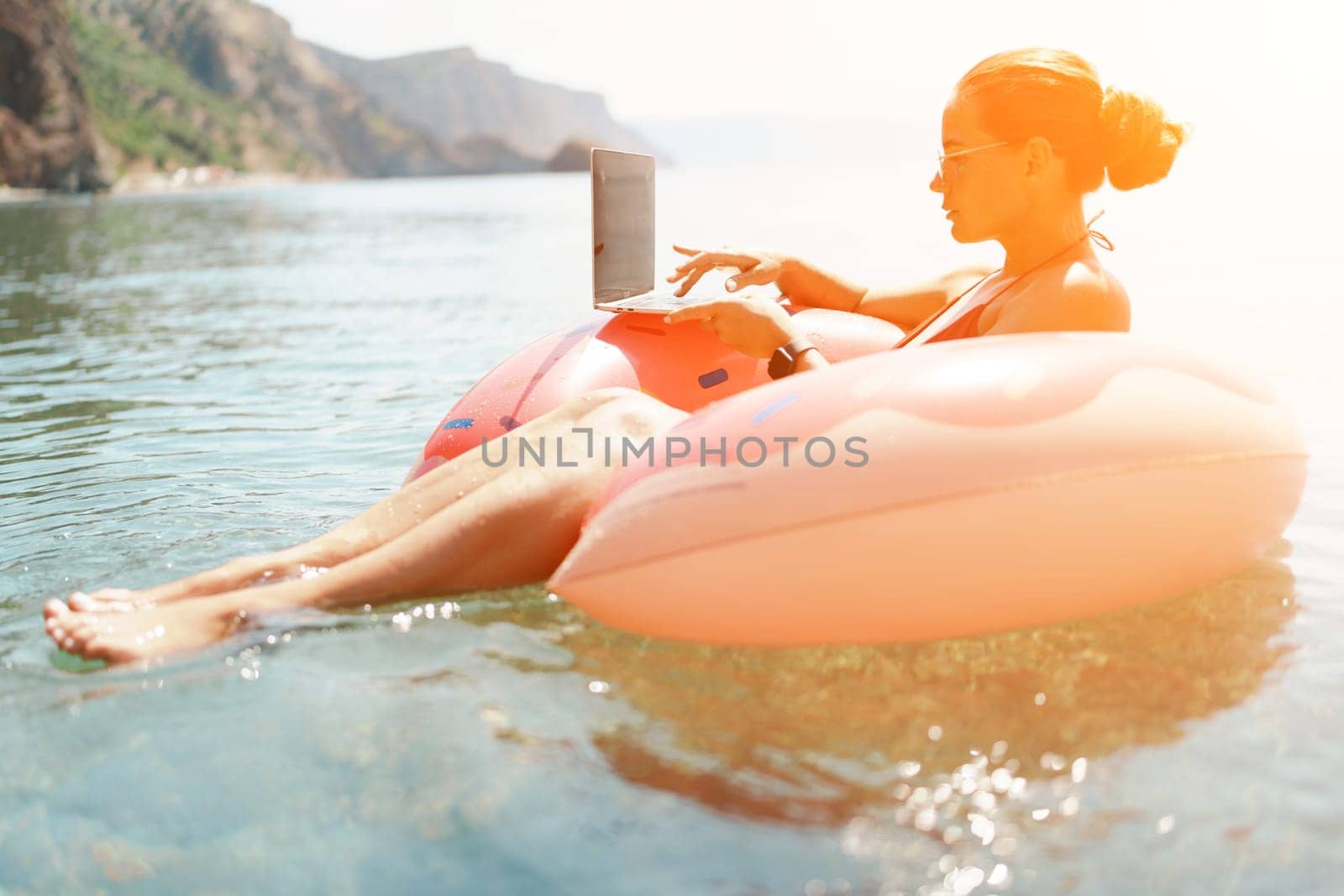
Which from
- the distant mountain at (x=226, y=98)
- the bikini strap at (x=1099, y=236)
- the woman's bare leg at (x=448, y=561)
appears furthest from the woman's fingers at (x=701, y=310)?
the distant mountain at (x=226, y=98)

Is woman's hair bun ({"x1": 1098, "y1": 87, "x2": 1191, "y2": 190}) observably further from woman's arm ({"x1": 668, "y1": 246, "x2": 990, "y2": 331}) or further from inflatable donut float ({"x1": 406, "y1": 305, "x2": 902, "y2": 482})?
inflatable donut float ({"x1": 406, "y1": 305, "x2": 902, "y2": 482})

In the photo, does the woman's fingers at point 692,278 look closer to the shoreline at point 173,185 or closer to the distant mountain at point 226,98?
the shoreline at point 173,185

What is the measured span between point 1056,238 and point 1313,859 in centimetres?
149

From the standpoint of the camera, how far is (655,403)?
3.04 meters

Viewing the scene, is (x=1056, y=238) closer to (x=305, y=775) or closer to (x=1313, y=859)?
(x=1313, y=859)

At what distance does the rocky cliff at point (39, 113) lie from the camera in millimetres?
42781

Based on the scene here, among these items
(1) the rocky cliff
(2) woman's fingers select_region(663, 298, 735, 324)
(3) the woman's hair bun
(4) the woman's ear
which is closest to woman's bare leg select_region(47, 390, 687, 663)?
(2) woman's fingers select_region(663, 298, 735, 324)

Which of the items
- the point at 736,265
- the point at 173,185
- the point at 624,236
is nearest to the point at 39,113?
the point at 173,185

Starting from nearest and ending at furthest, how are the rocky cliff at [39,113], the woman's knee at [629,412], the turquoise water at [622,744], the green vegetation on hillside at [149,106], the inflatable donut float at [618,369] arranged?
the turquoise water at [622,744]
the woman's knee at [629,412]
the inflatable donut float at [618,369]
the rocky cliff at [39,113]
the green vegetation on hillside at [149,106]

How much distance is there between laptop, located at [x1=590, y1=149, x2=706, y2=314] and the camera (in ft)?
11.3

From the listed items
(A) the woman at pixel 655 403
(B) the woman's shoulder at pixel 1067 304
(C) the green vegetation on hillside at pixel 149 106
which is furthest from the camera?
(C) the green vegetation on hillside at pixel 149 106

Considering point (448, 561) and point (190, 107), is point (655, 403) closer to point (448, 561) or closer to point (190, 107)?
point (448, 561)

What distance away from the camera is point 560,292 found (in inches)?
468

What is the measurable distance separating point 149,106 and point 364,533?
80.9 meters
